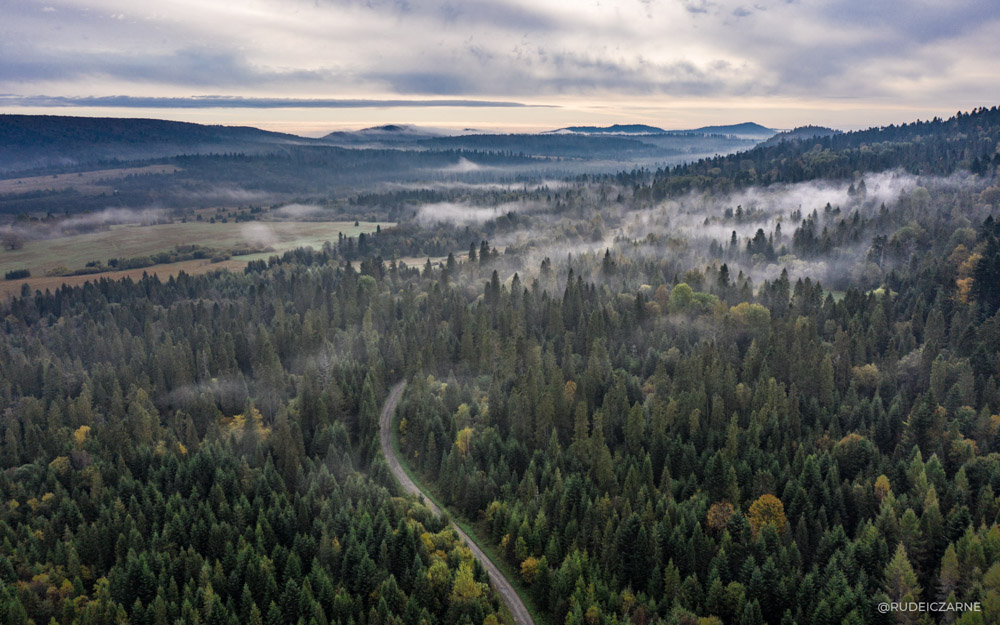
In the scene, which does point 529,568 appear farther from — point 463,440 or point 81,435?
point 81,435

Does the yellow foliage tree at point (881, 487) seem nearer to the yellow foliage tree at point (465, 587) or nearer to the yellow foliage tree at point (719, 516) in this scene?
the yellow foliage tree at point (719, 516)

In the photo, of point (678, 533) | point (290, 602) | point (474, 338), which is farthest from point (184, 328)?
point (678, 533)

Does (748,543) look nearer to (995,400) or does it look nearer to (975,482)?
(975,482)

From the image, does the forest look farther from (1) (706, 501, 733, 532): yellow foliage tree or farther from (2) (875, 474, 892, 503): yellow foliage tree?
(2) (875, 474, 892, 503): yellow foliage tree

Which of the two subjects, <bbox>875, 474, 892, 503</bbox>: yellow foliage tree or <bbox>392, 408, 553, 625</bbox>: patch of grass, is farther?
<bbox>875, 474, 892, 503</bbox>: yellow foliage tree

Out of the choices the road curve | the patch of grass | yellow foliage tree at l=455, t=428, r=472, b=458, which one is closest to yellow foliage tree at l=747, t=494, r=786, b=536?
the patch of grass

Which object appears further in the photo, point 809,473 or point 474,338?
point 474,338

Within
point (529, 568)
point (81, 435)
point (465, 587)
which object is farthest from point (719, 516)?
point (81, 435)
